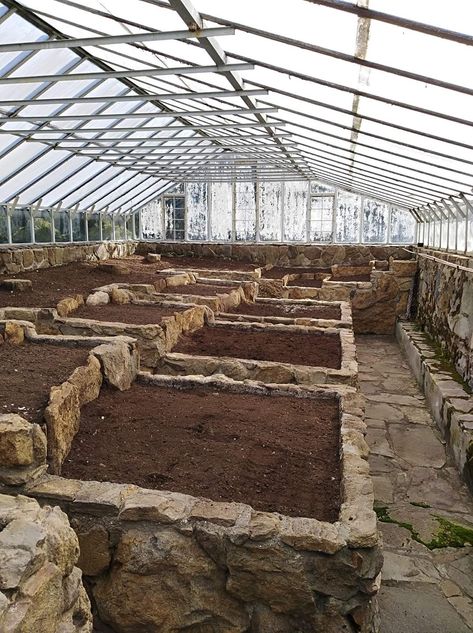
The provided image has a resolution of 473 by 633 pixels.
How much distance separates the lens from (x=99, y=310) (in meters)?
8.54

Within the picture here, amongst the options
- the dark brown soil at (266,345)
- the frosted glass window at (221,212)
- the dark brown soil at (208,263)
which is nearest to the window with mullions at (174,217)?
the frosted glass window at (221,212)

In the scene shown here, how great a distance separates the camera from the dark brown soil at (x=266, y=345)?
264 inches

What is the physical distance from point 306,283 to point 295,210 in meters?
4.06

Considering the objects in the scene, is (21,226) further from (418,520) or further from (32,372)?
(418,520)

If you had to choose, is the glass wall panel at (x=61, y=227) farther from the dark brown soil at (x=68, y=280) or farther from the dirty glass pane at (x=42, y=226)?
the dark brown soil at (x=68, y=280)

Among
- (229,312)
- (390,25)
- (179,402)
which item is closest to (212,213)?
(229,312)

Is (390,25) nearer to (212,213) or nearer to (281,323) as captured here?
(281,323)

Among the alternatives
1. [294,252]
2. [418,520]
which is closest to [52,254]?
[294,252]

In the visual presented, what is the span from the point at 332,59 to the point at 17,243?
10173mm

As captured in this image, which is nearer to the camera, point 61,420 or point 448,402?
point 61,420

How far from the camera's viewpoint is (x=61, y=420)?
4035 mm

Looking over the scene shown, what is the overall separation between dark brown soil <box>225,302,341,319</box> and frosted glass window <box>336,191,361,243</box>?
310 inches

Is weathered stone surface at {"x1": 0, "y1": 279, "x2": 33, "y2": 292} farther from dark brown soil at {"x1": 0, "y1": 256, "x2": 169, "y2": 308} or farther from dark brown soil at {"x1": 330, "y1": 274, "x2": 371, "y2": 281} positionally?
dark brown soil at {"x1": 330, "y1": 274, "x2": 371, "y2": 281}

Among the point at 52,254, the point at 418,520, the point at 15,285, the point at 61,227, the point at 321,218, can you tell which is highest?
the point at 321,218
